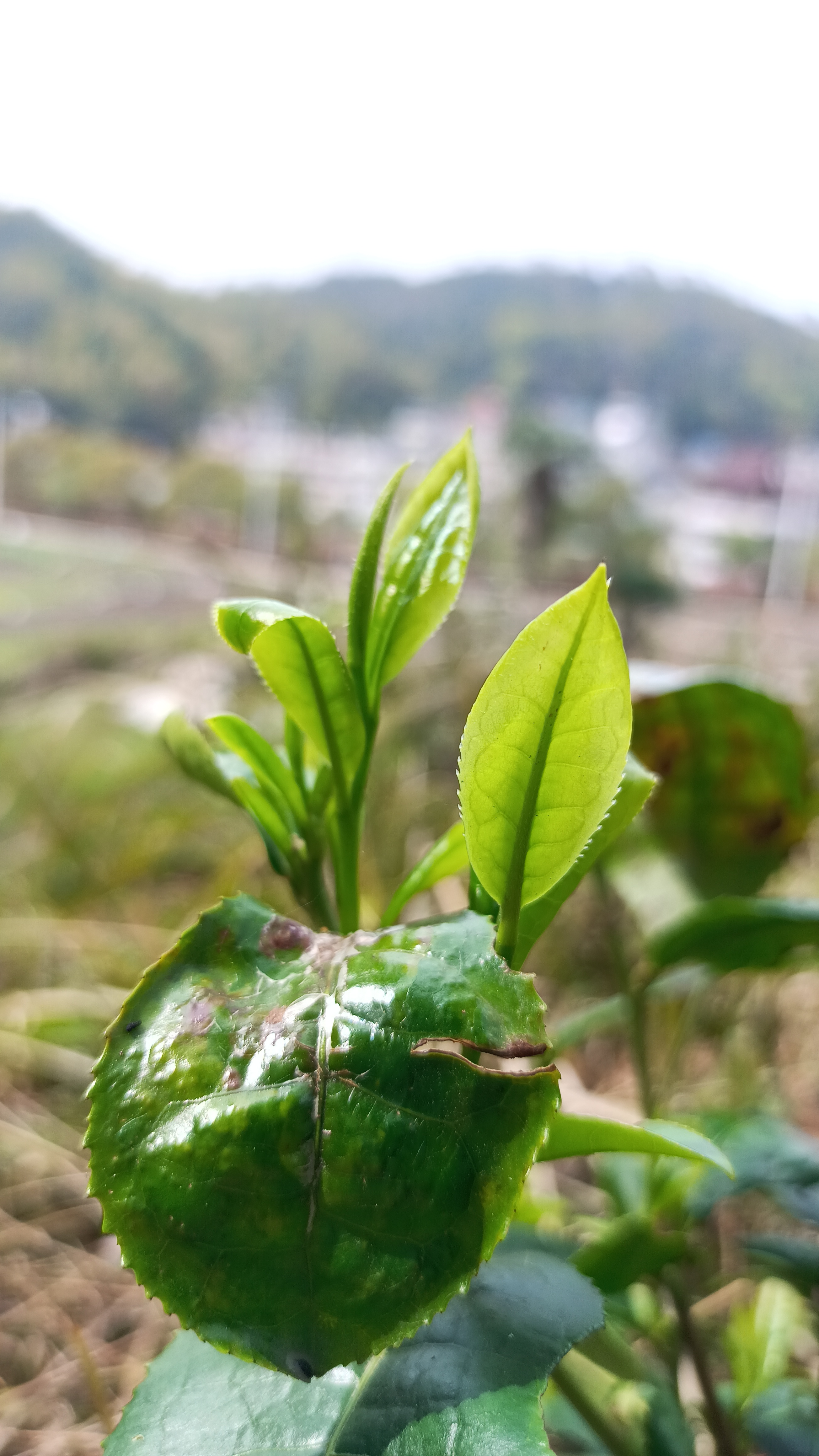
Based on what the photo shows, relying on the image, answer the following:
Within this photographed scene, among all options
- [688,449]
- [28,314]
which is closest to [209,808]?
[28,314]

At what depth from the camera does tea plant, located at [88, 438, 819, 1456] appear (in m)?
0.16

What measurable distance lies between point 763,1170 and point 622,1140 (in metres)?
0.20

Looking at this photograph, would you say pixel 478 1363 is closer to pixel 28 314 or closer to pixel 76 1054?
pixel 76 1054

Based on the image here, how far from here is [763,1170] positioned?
357 millimetres

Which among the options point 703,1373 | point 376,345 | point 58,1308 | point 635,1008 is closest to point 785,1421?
point 703,1373

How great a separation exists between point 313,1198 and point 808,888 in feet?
3.66

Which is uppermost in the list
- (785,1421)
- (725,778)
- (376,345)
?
(376,345)

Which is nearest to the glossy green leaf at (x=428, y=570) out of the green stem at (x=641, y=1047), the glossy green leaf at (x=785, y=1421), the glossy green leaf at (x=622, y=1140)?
the glossy green leaf at (x=622, y=1140)

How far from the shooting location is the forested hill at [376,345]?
6.77 ft

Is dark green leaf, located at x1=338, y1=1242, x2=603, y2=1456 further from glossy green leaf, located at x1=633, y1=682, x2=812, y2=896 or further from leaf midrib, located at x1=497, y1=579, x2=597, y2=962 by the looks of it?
glossy green leaf, located at x1=633, y1=682, x2=812, y2=896

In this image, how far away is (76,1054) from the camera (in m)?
0.77

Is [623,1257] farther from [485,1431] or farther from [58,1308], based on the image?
[58,1308]

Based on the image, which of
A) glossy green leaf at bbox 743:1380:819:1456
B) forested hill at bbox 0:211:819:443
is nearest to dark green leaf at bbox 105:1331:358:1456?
glossy green leaf at bbox 743:1380:819:1456

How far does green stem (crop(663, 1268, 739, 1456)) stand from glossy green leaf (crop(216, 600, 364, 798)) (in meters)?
0.23
